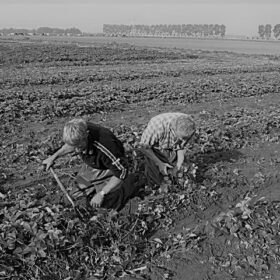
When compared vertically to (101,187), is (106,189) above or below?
above

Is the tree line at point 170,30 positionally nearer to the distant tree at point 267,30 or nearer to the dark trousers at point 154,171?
→ the distant tree at point 267,30

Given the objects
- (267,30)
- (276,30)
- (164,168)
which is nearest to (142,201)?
(164,168)

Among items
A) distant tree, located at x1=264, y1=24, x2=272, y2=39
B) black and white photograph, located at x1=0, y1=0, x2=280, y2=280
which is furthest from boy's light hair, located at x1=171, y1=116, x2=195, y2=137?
distant tree, located at x1=264, y1=24, x2=272, y2=39

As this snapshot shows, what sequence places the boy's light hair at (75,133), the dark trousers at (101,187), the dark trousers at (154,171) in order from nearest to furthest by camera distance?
the boy's light hair at (75,133), the dark trousers at (101,187), the dark trousers at (154,171)

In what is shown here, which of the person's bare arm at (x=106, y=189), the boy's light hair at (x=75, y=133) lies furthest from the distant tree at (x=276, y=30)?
the boy's light hair at (x=75, y=133)

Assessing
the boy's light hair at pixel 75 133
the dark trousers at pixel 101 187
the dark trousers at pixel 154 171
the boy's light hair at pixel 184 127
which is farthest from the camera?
the dark trousers at pixel 154 171

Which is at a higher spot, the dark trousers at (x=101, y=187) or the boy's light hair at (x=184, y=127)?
the boy's light hair at (x=184, y=127)

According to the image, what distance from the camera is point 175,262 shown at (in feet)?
12.3

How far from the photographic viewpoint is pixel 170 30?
170625mm

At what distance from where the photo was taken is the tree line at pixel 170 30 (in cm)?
16038

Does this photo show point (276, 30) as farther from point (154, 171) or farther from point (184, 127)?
point (184, 127)

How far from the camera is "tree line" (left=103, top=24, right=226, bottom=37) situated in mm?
160375

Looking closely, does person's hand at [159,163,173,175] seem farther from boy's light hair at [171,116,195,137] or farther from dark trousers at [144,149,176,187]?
boy's light hair at [171,116,195,137]

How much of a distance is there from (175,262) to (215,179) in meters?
1.98
